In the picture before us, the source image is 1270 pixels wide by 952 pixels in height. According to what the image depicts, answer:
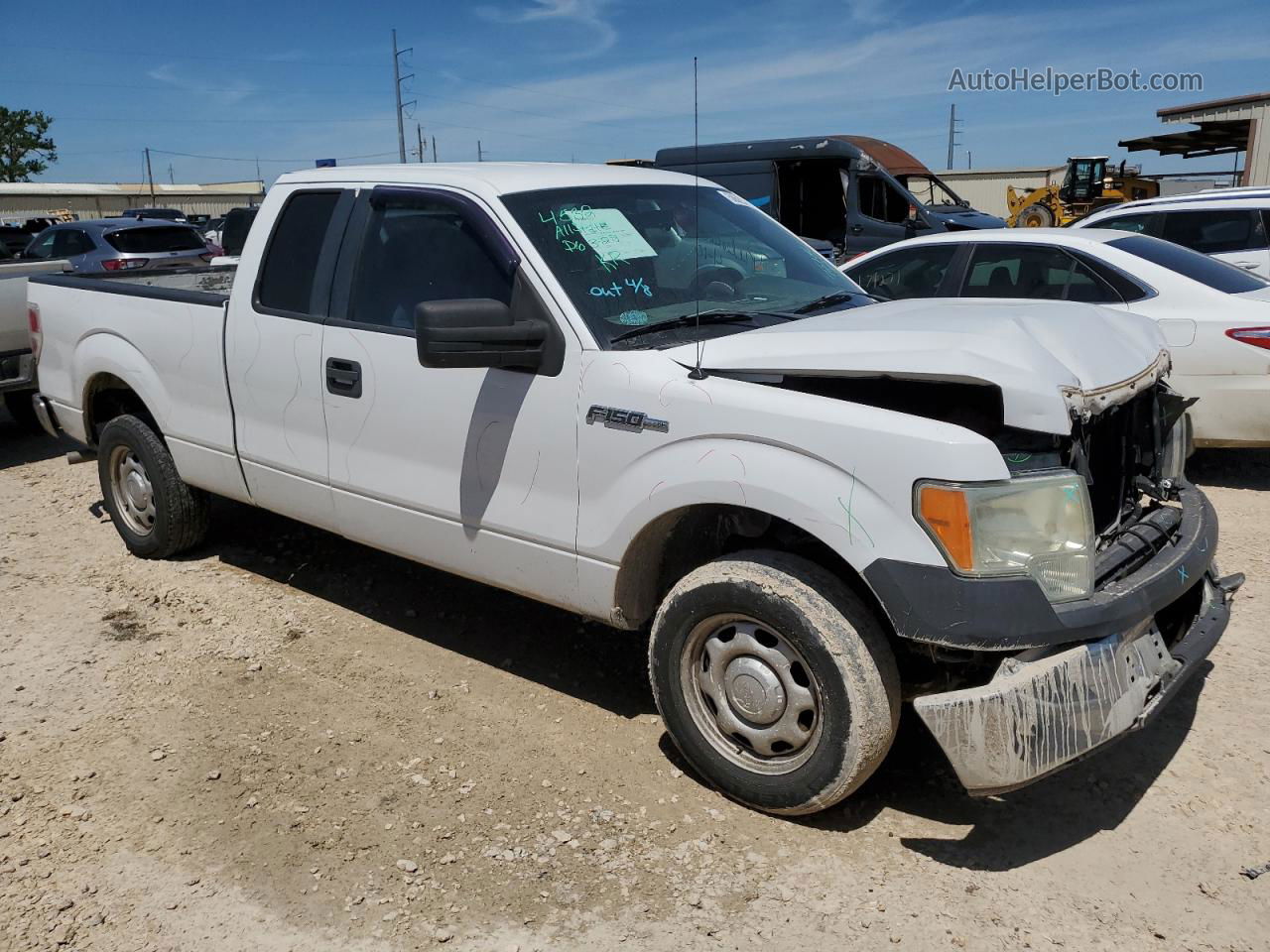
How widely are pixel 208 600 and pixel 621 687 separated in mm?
2274

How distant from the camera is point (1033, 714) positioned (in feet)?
9.07

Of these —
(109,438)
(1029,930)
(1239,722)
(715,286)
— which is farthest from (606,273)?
(109,438)

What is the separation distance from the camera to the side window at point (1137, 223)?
371 inches

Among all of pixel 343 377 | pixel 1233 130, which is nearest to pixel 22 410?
pixel 343 377

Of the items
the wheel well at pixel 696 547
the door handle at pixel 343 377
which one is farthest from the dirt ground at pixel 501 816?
the door handle at pixel 343 377

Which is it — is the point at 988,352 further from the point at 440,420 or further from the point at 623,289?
the point at 440,420

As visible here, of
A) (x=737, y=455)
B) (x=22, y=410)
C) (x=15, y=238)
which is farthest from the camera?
(x=15, y=238)

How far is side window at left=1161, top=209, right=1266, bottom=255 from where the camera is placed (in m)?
9.11

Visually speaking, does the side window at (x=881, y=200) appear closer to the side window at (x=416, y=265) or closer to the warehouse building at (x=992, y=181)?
the side window at (x=416, y=265)

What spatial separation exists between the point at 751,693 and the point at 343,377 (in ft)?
6.85

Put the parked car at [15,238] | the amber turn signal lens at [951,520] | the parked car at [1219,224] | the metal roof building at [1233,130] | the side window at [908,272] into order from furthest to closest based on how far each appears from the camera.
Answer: the metal roof building at [1233,130]
the parked car at [15,238]
the parked car at [1219,224]
the side window at [908,272]
the amber turn signal lens at [951,520]

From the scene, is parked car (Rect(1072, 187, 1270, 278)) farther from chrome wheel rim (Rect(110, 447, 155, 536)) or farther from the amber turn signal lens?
chrome wheel rim (Rect(110, 447, 155, 536))

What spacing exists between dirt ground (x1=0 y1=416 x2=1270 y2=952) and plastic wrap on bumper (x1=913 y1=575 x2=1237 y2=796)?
1.39ft

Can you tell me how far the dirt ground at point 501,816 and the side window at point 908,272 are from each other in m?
3.13
